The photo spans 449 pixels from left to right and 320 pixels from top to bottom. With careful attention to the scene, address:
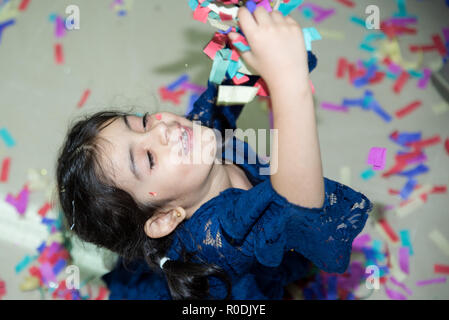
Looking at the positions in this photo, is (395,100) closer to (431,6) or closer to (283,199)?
(431,6)

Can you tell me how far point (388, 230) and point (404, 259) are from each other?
3.6 inches

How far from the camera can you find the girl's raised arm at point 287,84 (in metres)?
0.64

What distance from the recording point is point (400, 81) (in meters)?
1.49

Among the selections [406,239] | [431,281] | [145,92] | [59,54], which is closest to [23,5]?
[59,54]

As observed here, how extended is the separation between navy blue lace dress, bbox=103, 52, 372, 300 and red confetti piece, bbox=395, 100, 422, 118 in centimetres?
57

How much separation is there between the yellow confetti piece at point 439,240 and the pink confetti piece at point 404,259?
0.27 feet

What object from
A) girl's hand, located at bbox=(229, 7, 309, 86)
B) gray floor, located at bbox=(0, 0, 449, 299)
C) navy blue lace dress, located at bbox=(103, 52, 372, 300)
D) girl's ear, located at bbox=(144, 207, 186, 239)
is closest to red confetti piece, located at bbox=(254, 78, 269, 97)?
navy blue lace dress, located at bbox=(103, 52, 372, 300)

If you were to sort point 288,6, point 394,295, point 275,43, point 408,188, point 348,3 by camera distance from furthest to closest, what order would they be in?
point 348,3 < point 408,188 < point 394,295 < point 288,6 < point 275,43

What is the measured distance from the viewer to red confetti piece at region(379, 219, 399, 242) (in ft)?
4.37

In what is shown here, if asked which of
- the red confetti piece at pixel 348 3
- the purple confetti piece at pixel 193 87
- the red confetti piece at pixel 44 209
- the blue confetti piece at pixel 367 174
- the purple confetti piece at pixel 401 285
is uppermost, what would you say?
the red confetti piece at pixel 348 3

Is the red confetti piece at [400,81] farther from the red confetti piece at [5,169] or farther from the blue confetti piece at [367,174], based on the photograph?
the red confetti piece at [5,169]

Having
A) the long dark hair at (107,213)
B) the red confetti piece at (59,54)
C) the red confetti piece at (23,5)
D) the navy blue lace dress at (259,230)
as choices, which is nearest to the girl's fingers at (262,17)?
the navy blue lace dress at (259,230)

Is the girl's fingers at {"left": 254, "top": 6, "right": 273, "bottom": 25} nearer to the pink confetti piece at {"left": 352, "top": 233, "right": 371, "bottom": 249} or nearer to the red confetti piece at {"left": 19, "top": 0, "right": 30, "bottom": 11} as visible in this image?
the pink confetti piece at {"left": 352, "top": 233, "right": 371, "bottom": 249}

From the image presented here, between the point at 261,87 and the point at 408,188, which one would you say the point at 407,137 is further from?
the point at 261,87
